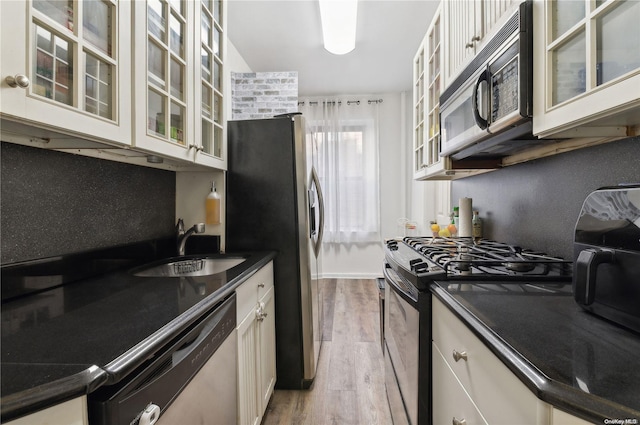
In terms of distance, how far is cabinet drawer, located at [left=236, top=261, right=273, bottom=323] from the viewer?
1.33m

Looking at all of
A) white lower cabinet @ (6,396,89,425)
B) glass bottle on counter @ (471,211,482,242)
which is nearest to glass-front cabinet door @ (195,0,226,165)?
white lower cabinet @ (6,396,89,425)

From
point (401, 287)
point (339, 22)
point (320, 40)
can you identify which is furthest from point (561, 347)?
point (320, 40)

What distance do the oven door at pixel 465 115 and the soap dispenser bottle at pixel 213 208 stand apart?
137 centimetres

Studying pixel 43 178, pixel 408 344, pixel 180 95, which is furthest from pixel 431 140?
pixel 43 178

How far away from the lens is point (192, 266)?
5.99ft

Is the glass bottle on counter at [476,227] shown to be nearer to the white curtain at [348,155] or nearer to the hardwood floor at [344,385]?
the hardwood floor at [344,385]

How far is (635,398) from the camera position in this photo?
467mm

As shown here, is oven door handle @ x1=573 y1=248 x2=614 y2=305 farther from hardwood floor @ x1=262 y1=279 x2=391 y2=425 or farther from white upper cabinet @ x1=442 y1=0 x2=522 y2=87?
hardwood floor @ x1=262 y1=279 x2=391 y2=425

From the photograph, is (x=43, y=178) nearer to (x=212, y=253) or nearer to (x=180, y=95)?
(x=180, y=95)

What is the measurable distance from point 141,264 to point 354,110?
152 inches

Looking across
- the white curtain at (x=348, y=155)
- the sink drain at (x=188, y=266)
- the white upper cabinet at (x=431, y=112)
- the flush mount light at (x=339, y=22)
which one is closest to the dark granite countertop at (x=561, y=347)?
the white upper cabinet at (x=431, y=112)

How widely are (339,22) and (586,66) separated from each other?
217cm

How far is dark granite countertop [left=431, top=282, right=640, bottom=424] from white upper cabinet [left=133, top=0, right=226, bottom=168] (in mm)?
1195

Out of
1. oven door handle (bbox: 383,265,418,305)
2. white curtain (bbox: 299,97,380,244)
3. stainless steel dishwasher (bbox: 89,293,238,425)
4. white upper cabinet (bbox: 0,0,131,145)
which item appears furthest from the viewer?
white curtain (bbox: 299,97,380,244)
